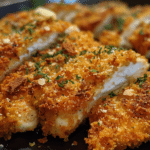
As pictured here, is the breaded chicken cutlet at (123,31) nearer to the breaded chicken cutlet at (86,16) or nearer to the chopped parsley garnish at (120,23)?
the chopped parsley garnish at (120,23)

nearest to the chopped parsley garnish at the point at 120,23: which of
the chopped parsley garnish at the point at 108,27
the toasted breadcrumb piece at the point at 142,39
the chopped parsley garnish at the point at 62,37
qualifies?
the chopped parsley garnish at the point at 108,27

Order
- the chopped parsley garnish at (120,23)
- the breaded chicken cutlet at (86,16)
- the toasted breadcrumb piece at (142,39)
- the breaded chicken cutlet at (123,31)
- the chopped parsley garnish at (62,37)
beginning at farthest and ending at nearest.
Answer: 1. the breaded chicken cutlet at (86,16)
2. the chopped parsley garnish at (120,23)
3. the breaded chicken cutlet at (123,31)
4. the toasted breadcrumb piece at (142,39)
5. the chopped parsley garnish at (62,37)

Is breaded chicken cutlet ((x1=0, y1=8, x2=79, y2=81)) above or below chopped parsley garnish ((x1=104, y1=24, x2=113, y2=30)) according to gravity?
above

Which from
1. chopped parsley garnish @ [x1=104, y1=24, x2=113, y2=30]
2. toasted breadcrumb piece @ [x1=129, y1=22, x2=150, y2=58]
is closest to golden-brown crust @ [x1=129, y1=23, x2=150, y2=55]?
toasted breadcrumb piece @ [x1=129, y1=22, x2=150, y2=58]

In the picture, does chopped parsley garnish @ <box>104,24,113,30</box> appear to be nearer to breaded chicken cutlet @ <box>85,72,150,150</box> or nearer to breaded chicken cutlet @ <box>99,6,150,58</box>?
breaded chicken cutlet @ <box>99,6,150,58</box>

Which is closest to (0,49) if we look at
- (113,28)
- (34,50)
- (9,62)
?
(9,62)
